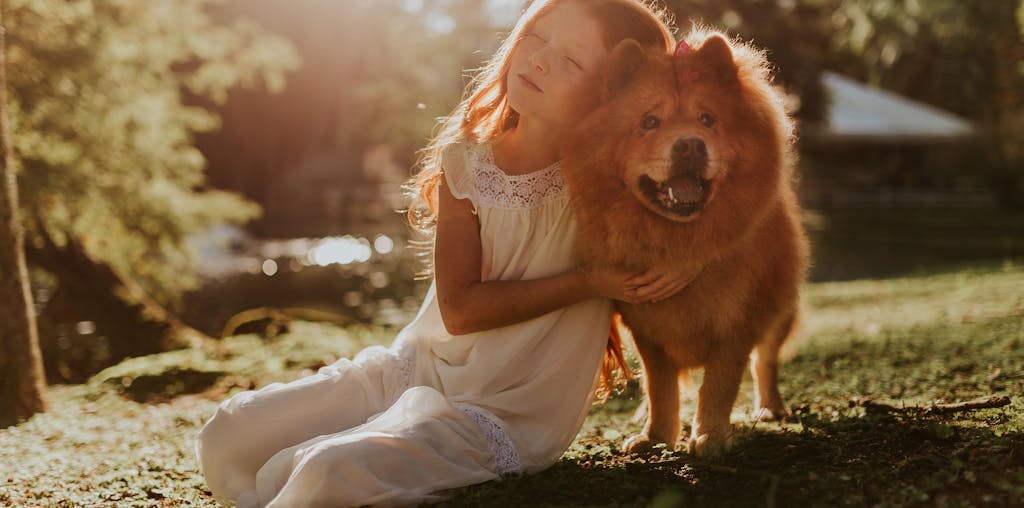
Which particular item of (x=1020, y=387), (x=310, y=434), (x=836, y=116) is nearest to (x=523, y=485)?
(x=310, y=434)

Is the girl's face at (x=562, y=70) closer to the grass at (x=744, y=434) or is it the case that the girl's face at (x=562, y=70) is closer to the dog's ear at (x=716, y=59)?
the dog's ear at (x=716, y=59)

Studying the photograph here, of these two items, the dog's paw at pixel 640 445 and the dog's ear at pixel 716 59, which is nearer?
the dog's ear at pixel 716 59

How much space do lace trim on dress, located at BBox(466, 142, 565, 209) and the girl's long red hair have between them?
15 centimetres

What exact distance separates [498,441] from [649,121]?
3.82ft

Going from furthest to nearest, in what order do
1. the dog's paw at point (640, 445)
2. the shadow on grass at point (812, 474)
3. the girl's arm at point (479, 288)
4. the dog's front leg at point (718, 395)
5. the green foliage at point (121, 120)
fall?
the green foliage at point (121, 120) → the dog's paw at point (640, 445) → the dog's front leg at point (718, 395) → the girl's arm at point (479, 288) → the shadow on grass at point (812, 474)

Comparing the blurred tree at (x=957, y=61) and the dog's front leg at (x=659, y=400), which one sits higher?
the blurred tree at (x=957, y=61)

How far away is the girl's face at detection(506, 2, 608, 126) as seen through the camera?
10.0 feet

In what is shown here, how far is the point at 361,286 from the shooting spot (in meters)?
14.6

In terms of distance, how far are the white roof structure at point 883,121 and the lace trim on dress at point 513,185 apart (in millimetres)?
23388

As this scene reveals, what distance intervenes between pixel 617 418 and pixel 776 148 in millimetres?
1959

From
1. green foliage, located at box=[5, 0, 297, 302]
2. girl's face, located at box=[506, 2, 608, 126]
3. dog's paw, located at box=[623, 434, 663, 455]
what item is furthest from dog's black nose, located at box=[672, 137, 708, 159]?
green foliage, located at box=[5, 0, 297, 302]

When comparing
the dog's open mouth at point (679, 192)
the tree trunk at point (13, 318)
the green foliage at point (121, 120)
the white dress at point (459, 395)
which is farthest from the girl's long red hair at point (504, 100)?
the green foliage at point (121, 120)

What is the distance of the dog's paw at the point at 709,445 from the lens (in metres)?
3.19

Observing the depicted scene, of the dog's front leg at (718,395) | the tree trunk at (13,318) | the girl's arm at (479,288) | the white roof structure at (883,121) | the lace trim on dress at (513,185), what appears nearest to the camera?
the girl's arm at (479,288)
